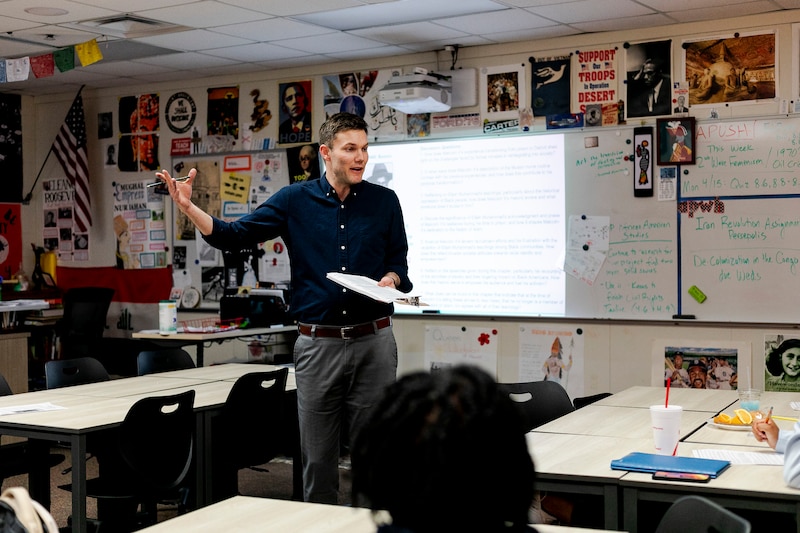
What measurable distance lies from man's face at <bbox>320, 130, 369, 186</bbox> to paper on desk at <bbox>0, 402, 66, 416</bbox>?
1696 mm

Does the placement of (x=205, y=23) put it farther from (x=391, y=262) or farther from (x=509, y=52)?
(x=391, y=262)

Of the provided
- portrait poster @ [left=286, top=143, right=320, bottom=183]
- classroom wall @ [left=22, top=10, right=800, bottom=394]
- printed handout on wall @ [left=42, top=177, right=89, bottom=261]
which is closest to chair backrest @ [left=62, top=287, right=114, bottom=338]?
classroom wall @ [left=22, top=10, right=800, bottom=394]

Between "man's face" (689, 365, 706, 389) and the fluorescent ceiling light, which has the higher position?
the fluorescent ceiling light

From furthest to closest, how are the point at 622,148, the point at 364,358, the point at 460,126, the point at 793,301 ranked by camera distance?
the point at 460,126, the point at 622,148, the point at 793,301, the point at 364,358

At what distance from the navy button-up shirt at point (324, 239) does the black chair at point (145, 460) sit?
32.3 inches

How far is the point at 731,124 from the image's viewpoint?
5.96 meters

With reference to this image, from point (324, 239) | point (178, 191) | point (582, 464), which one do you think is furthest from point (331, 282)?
point (582, 464)

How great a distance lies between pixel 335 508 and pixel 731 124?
453 cm

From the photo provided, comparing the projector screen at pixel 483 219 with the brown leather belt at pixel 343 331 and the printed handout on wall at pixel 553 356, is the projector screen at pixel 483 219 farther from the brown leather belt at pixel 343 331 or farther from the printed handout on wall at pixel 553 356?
the brown leather belt at pixel 343 331

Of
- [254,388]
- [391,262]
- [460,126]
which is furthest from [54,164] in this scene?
[391,262]

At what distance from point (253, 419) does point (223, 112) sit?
3941 millimetres

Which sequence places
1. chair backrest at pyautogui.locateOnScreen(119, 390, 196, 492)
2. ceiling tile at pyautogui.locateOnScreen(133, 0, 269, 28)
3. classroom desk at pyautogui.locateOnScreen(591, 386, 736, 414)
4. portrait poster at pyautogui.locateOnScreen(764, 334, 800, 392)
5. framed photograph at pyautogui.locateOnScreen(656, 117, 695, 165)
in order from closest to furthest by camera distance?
chair backrest at pyautogui.locateOnScreen(119, 390, 196, 492)
classroom desk at pyautogui.locateOnScreen(591, 386, 736, 414)
ceiling tile at pyautogui.locateOnScreen(133, 0, 269, 28)
portrait poster at pyautogui.locateOnScreen(764, 334, 800, 392)
framed photograph at pyautogui.locateOnScreen(656, 117, 695, 165)

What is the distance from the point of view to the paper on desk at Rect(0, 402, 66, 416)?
4062 millimetres

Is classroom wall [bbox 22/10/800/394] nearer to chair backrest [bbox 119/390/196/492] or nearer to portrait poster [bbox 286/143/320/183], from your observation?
portrait poster [bbox 286/143/320/183]
